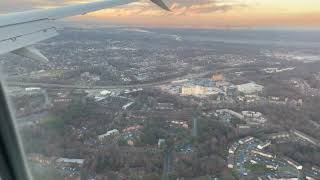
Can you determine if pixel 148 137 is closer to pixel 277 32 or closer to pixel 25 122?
pixel 25 122

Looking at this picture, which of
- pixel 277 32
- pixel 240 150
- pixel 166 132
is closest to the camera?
pixel 240 150

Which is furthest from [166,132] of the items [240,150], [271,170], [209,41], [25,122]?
[209,41]

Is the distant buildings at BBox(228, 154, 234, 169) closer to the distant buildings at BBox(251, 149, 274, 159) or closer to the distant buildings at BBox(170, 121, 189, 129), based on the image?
the distant buildings at BBox(251, 149, 274, 159)

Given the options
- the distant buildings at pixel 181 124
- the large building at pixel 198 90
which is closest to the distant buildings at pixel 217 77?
the large building at pixel 198 90

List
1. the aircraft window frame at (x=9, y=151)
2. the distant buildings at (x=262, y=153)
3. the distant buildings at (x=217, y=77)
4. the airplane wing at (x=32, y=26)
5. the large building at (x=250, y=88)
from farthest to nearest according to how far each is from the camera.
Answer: the distant buildings at (x=217, y=77) → the large building at (x=250, y=88) → the distant buildings at (x=262, y=153) → the airplane wing at (x=32, y=26) → the aircraft window frame at (x=9, y=151)

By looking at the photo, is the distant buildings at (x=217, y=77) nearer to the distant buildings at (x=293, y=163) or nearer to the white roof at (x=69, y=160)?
the distant buildings at (x=293, y=163)

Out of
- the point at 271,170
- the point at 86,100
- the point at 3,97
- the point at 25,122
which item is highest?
the point at 3,97

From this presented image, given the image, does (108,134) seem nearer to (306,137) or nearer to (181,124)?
(181,124)

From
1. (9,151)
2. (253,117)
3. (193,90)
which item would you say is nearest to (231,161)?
(253,117)
